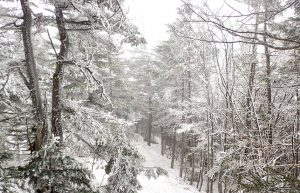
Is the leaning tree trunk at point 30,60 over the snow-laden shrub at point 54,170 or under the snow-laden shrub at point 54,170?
over

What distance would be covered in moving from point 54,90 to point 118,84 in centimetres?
1091

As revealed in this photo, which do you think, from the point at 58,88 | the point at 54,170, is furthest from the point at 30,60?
→ the point at 54,170

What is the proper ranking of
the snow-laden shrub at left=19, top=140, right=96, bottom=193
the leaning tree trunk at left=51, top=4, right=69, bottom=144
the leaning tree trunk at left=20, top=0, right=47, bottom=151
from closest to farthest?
the snow-laden shrub at left=19, top=140, right=96, bottom=193 < the leaning tree trunk at left=20, top=0, right=47, bottom=151 < the leaning tree trunk at left=51, top=4, right=69, bottom=144

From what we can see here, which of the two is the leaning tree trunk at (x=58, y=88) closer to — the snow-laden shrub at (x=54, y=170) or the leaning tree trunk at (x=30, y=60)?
the leaning tree trunk at (x=30, y=60)

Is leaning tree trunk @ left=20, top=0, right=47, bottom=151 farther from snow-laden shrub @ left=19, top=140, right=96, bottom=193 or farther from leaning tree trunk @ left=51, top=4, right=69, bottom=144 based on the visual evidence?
snow-laden shrub @ left=19, top=140, right=96, bottom=193

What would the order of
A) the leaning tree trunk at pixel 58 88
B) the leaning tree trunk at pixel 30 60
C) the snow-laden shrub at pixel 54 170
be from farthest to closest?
the leaning tree trunk at pixel 58 88, the leaning tree trunk at pixel 30 60, the snow-laden shrub at pixel 54 170

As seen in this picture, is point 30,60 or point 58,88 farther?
point 58,88

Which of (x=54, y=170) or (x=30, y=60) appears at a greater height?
(x=30, y=60)

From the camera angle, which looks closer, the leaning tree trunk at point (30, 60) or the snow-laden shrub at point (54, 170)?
the snow-laden shrub at point (54, 170)

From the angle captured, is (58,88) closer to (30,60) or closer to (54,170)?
(30,60)

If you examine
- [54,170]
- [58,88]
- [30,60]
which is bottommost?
[54,170]

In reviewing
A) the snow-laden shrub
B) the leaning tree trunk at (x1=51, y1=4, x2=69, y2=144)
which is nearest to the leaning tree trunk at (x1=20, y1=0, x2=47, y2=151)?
the leaning tree trunk at (x1=51, y1=4, x2=69, y2=144)

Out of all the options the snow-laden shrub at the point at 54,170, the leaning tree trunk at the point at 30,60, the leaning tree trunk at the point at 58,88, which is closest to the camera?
the snow-laden shrub at the point at 54,170

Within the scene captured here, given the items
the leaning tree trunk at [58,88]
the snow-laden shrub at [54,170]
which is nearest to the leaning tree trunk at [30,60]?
the leaning tree trunk at [58,88]
